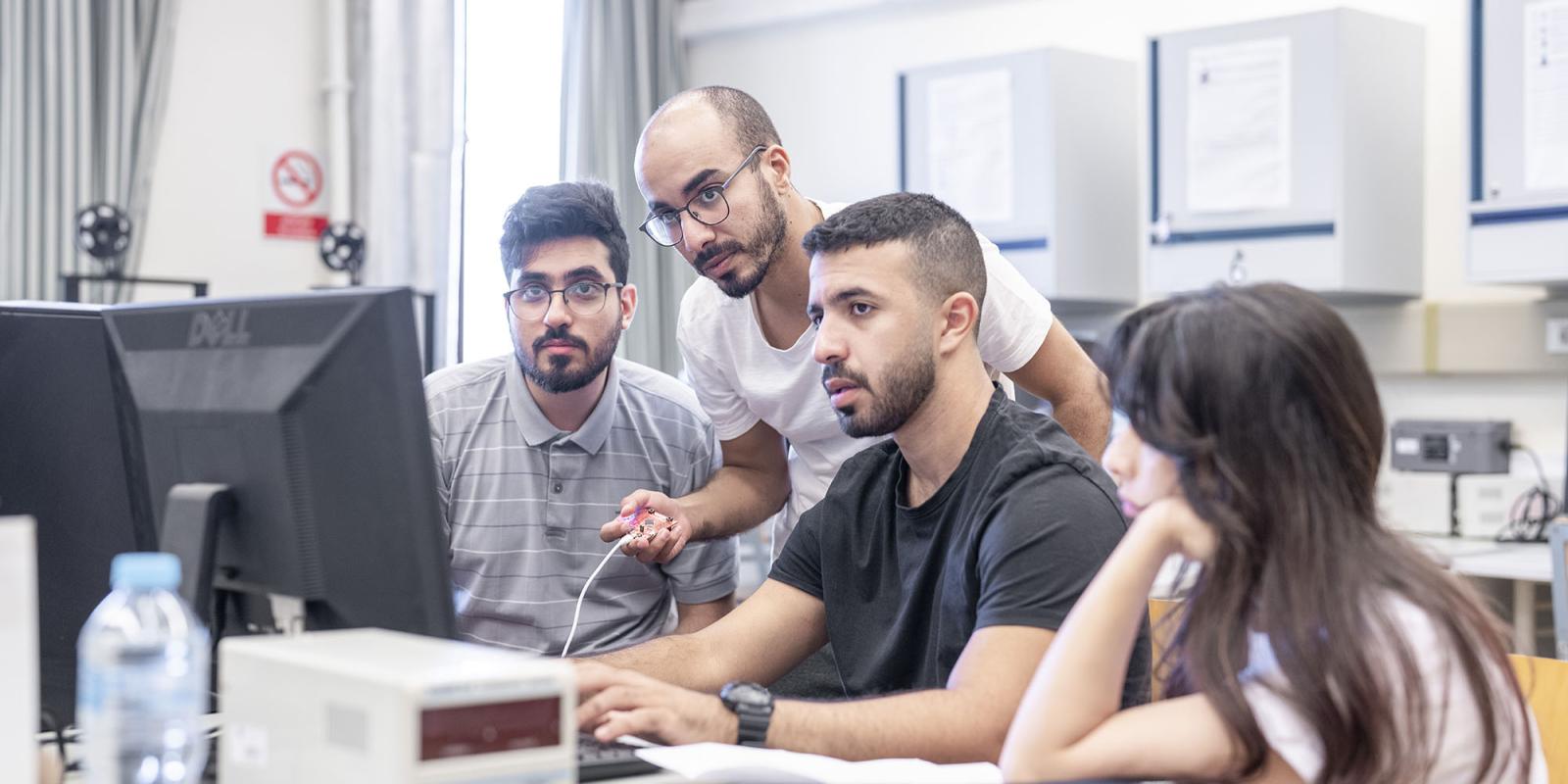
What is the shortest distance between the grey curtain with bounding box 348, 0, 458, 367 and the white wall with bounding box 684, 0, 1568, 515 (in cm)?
110

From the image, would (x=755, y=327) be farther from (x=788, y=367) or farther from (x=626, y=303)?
(x=626, y=303)

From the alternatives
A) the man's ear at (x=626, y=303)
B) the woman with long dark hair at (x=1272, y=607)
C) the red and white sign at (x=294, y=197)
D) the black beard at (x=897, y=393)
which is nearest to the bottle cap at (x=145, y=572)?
the woman with long dark hair at (x=1272, y=607)

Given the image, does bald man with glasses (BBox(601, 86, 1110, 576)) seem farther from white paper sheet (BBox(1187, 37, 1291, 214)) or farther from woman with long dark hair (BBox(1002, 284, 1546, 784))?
white paper sheet (BBox(1187, 37, 1291, 214))

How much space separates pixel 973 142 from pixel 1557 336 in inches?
62.4

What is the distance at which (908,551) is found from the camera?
5.92ft

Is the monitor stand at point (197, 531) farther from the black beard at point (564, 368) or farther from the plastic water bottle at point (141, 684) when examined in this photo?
the black beard at point (564, 368)

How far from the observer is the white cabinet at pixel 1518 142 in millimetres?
3453

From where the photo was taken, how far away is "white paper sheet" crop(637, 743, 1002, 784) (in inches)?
54.7

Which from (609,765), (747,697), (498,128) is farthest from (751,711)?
(498,128)

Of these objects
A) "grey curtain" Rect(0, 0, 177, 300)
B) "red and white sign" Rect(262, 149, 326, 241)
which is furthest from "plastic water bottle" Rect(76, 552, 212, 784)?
"red and white sign" Rect(262, 149, 326, 241)

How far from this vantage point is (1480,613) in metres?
1.30

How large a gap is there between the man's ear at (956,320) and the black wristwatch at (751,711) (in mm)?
503

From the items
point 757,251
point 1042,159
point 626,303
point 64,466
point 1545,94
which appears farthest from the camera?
point 1042,159

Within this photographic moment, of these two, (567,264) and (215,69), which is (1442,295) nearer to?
(567,264)
